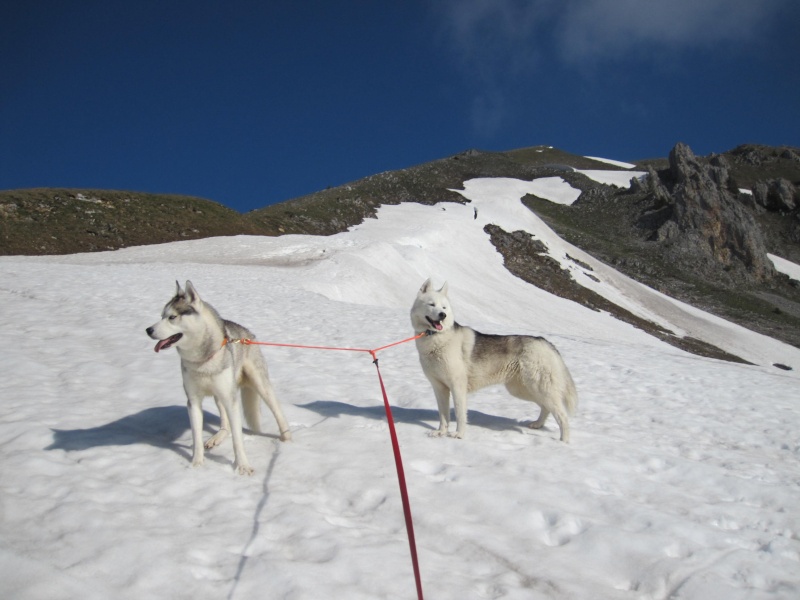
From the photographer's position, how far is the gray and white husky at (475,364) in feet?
Result: 27.2

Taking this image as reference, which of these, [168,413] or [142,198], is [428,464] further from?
[142,198]

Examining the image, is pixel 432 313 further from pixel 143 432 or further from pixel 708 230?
pixel 708 230

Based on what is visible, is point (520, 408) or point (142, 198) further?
point (142, 198)

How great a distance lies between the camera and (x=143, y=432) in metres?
7.52

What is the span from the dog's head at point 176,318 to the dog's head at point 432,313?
11.2 ft

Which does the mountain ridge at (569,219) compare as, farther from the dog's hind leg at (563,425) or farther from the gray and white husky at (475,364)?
the dog's hind leg at (563,425)

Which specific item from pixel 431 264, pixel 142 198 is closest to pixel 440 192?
pixel 431 264

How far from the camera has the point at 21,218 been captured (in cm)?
3216

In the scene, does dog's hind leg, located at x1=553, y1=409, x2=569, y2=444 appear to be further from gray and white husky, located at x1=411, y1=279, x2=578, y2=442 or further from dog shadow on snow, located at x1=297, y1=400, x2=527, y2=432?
dog shadow on snow, located at x1=297, y1=400, x2=527, y2=432

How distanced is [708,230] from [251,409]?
7309cm

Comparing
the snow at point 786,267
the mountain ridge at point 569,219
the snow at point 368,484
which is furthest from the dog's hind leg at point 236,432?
the snow at point 786,267

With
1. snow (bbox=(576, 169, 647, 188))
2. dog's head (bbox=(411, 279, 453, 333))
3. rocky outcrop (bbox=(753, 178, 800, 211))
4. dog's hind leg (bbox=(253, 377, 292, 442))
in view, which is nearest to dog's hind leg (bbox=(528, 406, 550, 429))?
dog's head (bbox=(411, 279, 453, 333))

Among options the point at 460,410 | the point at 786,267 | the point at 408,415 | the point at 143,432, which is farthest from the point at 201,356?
the point at 786,267

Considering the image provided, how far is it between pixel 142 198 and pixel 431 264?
73.7 ft
